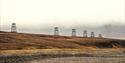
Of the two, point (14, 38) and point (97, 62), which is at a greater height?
point (14, 38)

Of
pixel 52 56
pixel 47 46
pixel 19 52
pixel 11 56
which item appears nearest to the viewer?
pixel 11 56

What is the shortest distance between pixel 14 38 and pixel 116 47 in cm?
2967

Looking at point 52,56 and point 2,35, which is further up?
point 2,35

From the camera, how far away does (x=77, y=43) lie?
76188mm

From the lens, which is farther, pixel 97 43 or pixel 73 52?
pixel 97 43

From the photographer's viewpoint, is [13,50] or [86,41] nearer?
[13,50]

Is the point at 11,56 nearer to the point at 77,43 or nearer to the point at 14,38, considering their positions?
the point at 14,38

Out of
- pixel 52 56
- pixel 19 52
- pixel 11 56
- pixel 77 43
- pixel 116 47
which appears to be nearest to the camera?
pixel 11 56

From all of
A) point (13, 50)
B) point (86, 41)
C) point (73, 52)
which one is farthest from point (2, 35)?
point (86, 41)

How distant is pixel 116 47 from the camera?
83438 mm

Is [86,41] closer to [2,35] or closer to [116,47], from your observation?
[116,47]

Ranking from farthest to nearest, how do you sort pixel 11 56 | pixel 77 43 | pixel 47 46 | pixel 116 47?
pixel 116 47, pixel 77 43, pixel 47 46, pixel 11 56

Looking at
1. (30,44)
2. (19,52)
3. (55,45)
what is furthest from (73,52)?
(19,52)

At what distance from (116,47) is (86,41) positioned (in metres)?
10.7
